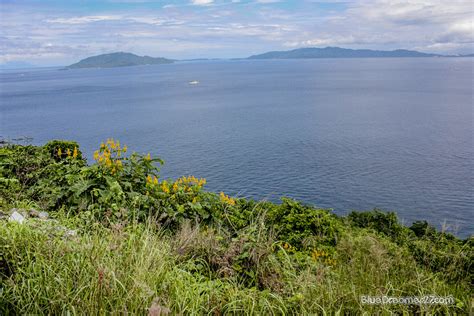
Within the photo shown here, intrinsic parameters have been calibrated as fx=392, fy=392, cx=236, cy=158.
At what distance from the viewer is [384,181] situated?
3397 centimetres

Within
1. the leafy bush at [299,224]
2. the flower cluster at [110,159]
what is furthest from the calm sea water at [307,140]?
the flower cluster at [110,159]

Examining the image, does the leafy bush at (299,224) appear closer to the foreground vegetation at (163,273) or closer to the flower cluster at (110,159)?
the foreground vegetation at (163,273)

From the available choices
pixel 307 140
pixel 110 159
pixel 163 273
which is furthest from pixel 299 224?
pixel 307 140

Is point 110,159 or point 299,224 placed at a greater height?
point 110,159

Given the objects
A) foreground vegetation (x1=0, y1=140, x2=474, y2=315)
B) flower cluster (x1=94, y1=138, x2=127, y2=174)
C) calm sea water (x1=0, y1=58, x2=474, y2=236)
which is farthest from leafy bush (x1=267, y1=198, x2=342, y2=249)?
calm sea water (x1=0, y1=58, x2=474, y2=236)

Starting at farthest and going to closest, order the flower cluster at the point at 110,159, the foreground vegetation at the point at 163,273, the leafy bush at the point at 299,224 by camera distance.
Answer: the leafy bush at the point at 299,224, the flower cluster at the point at 110,159, the foreground vegetation at the point at 163,273

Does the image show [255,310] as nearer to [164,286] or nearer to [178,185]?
[164,286]

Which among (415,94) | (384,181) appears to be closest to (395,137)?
(384,181)

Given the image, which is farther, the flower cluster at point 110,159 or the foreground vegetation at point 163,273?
the flower cluster at point 110,159

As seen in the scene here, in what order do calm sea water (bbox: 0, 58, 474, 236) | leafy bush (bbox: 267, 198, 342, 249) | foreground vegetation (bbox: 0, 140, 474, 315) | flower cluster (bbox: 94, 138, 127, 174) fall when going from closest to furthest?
foreground vegetation (bbox: 0, 140, 474, 315)
flower cluster (bbox: 94, 138, 127, 174)
leafy bush (bbox: 267, 198, 342, 249)
calm sea water (bbox: 0, 58, 474, 236)

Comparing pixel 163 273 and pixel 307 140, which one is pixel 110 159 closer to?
pixel 163 273

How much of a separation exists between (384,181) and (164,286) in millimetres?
33518

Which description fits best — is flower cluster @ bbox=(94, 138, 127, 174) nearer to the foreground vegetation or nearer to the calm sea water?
the foreground vegetation

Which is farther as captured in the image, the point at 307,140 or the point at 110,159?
the point at 307,140
